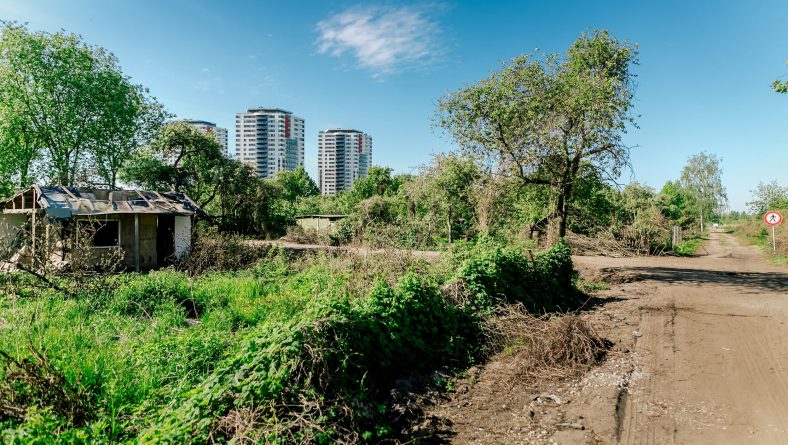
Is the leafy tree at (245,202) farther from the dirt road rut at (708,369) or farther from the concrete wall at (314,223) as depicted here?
the dirt road rut at (708,369)

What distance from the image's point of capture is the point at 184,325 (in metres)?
8.13

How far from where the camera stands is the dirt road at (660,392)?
461 cm

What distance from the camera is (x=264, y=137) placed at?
99688 millimetres

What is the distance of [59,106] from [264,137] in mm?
78077

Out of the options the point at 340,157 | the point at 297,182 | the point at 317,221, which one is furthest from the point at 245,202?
the point at 340,157

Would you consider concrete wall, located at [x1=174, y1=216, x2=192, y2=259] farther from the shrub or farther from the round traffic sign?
the round traffic sign

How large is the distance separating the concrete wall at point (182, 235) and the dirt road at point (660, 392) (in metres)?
15.8

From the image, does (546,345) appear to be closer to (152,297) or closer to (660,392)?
(660,392)

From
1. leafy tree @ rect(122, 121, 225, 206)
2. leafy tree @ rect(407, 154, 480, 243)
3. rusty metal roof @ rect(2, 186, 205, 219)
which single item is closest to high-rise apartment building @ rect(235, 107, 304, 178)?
leafy tree @ rect(122, 121, 225, 206)

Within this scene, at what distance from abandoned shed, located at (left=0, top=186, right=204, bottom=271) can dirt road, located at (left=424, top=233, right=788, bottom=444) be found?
48.4 ft

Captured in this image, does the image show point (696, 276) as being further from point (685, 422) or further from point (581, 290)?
point (685, 422)

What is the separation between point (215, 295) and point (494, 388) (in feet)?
22.6

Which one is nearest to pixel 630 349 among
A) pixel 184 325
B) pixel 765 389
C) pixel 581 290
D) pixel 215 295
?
pixel 765 389

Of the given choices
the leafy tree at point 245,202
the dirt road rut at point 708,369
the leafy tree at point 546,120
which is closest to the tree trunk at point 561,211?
the leafy tree at point 546,120
